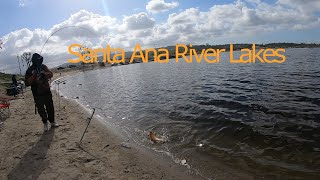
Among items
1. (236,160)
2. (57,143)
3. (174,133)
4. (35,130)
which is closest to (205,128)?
(174,133)

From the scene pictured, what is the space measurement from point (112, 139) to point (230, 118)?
6.51m

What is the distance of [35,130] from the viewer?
13.2 meters

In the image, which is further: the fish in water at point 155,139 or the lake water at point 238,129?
the fish in water at point 155,139

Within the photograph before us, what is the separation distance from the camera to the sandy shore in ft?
27.8

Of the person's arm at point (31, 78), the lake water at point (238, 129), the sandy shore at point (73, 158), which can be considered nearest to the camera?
the sandy shore at point (73, 158)

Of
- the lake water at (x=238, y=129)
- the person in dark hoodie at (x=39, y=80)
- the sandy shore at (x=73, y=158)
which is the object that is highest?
the person in dark hoodie at (x=39, y=80)

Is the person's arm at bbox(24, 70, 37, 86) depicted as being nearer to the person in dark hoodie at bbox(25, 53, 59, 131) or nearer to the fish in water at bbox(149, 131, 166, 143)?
the person in dark hoodie at bbox(25, 53, 59, 131)

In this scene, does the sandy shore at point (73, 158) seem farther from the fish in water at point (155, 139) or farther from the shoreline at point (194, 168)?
the fish in water at point (155, 139)

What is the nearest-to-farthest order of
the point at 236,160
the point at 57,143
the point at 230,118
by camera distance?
the point at 236,160 < the point at 57,143 < the point at 230,118

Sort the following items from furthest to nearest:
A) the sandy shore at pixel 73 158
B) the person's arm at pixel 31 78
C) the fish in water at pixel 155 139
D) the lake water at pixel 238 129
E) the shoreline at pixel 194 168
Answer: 1. the fish in water at pixel 155 139
2. the person's arm at pixel 31 78
3. the lake water at pixel 238 129
4. the shoreline at pixel 194 168
5. the sandy shore at pixel 73 158

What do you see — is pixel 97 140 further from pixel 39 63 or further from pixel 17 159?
pixel 39 63

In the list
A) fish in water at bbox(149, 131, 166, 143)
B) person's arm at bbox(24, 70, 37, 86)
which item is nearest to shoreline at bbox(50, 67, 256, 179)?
fish in water at bbox(149, 131, 166, 143)

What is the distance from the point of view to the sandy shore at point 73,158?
848cm

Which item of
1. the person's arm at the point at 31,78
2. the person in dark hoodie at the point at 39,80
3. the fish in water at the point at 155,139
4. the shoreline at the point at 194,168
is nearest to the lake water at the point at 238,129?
the shoreline at the point at 194,168
